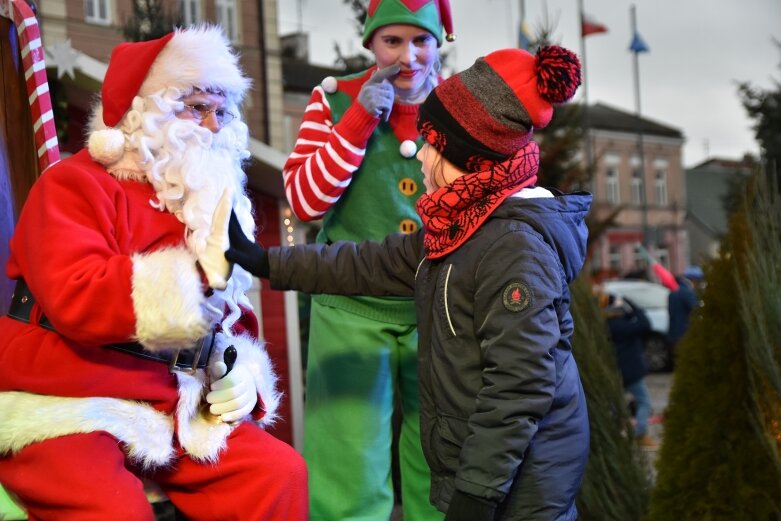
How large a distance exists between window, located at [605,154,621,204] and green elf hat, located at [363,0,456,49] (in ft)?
149

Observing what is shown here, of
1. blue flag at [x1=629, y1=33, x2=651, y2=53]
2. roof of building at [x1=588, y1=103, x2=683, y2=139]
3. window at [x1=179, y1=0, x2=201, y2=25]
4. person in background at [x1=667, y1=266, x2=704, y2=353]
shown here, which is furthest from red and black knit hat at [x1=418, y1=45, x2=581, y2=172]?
roof of building at [x1=588, y1=103, x2=683, y2=139]

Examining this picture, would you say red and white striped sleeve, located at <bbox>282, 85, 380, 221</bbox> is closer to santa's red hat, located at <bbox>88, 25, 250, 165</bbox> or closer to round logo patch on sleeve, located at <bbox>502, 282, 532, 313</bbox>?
santa's red hat, located at <bbox>88, 25, 250, 165</bbox>

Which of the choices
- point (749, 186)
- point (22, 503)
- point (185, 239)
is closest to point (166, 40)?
point (185, 239)

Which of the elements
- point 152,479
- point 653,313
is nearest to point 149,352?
point 152,479

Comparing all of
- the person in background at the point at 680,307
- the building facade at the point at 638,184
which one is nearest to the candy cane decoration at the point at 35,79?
the person in background at the point at 680,307

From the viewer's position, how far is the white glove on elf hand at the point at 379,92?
3402mm

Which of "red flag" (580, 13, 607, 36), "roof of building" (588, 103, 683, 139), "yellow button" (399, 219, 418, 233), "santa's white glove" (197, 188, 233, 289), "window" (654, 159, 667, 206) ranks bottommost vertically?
"window" (654, 159, 667, 206)

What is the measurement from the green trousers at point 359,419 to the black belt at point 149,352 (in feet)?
2.24

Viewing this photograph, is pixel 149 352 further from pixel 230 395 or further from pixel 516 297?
pixel 516 297

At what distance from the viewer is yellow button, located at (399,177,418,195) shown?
142 inches

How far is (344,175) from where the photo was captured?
11.2 feet

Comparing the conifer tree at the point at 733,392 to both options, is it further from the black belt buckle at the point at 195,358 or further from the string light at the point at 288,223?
the string light at the point at 288,223

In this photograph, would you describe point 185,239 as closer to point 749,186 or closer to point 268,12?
point 749,186

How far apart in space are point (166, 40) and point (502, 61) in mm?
1030
